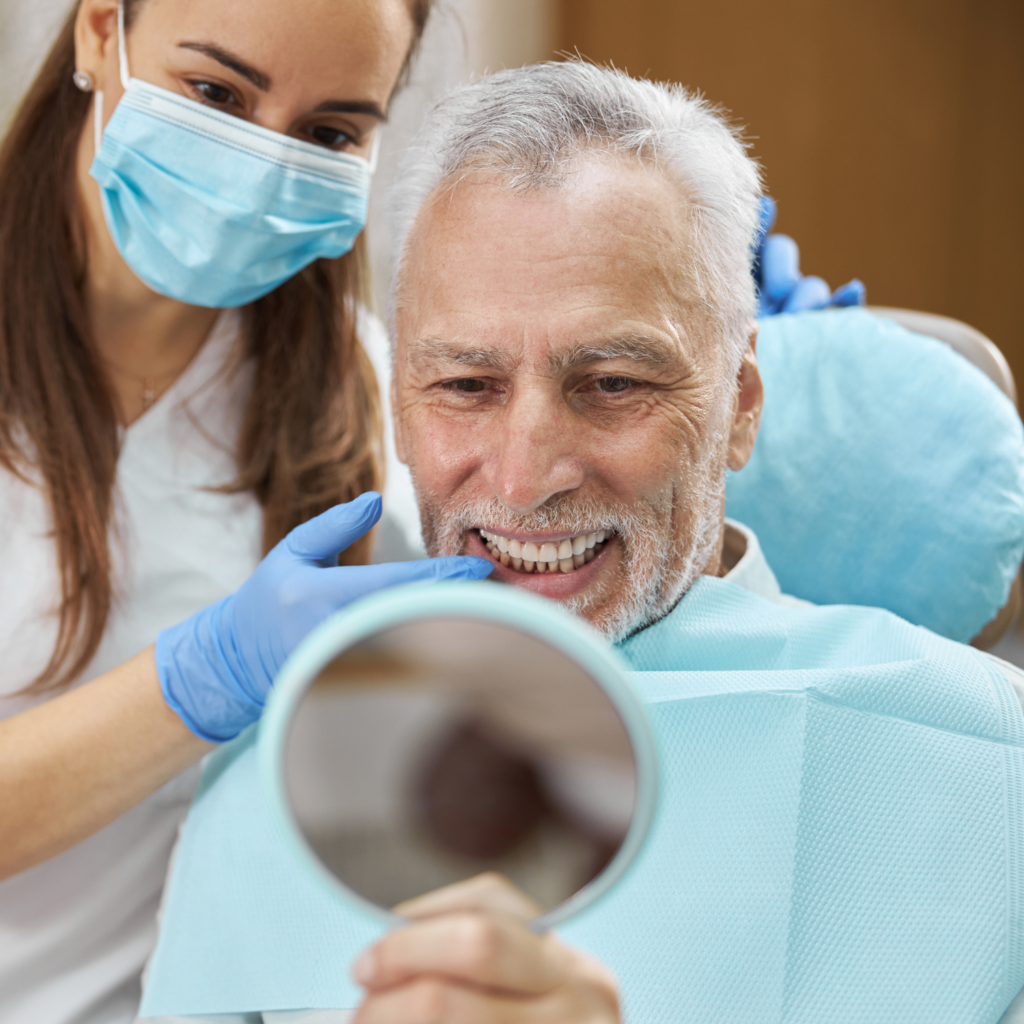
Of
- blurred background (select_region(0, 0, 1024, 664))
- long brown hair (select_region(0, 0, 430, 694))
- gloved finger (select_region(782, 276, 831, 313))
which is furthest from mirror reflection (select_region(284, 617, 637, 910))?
blurred background (select_region(0, 0, 1024, 664))

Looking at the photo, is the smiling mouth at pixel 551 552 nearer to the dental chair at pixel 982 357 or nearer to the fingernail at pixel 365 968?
the fingernail at pixel 365 968

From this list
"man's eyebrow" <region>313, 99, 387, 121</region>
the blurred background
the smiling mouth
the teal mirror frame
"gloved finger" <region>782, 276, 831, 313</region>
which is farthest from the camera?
the blurred background

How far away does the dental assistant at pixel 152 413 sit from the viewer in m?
1.19

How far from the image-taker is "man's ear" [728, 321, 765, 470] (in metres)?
1.24

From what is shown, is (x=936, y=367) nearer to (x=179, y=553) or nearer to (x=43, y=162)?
(x=179, y=553)

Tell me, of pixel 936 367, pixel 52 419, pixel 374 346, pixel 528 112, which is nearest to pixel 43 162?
pixel 52 419

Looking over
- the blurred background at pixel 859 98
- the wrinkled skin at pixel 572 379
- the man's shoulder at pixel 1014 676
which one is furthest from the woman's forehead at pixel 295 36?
the blurred background at pixel 859 98

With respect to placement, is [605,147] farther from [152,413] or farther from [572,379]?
[152,413]

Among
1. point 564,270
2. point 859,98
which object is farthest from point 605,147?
point 859,98

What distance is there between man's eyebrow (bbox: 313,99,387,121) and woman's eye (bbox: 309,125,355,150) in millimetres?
64

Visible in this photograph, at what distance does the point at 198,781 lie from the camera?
1390mm

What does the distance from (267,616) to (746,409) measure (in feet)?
2.08

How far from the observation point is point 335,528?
1.10m

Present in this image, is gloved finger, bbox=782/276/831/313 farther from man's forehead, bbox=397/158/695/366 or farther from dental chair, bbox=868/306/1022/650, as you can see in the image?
man's forehead, bbox=397/158/695/366
